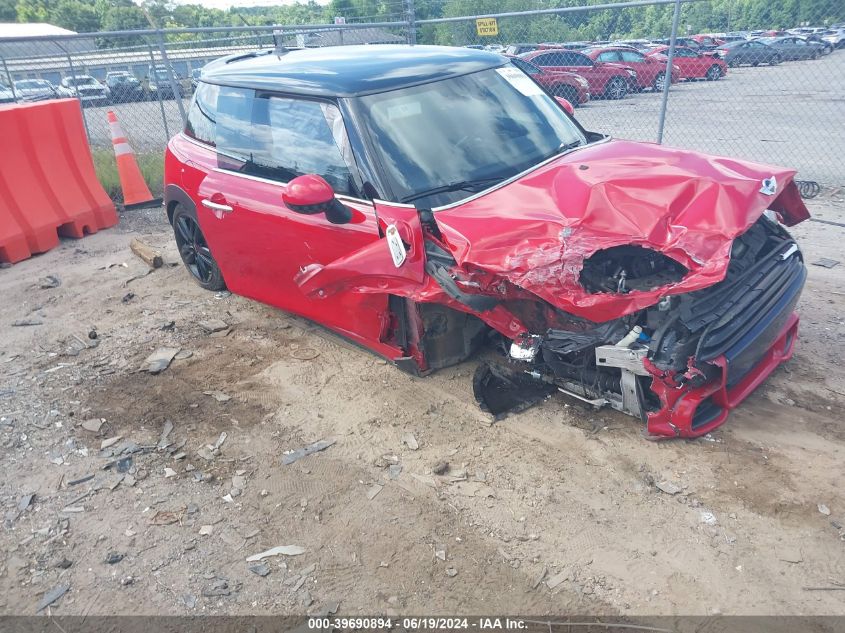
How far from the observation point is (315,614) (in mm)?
2682

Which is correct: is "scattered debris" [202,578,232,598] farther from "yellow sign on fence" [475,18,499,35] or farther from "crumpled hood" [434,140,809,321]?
"yellow sign on fence" [475,18,499,35]

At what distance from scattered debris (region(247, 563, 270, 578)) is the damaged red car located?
4.88 ft

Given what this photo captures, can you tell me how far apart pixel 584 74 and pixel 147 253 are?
1267cm

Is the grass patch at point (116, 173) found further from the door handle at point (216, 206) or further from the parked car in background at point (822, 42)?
the parked car in background at point (822, 42)

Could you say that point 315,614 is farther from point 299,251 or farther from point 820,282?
point 820,282

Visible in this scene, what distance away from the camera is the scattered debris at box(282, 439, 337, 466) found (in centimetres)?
367

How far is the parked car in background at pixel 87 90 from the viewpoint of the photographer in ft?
42.1

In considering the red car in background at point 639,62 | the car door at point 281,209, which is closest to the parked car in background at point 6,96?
the car door at point 281,209

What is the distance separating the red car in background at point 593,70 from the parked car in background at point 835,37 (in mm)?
8821

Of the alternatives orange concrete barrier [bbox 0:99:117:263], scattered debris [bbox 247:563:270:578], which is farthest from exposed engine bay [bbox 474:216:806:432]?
orange concrete barrier [bbox 0:99:117:263]

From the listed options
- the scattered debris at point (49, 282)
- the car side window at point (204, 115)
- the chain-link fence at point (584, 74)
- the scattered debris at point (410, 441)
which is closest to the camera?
the scattered debris at point (410, 441)

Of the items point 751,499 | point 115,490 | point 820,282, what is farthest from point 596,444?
point 820,282

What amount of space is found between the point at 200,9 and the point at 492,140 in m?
54.3

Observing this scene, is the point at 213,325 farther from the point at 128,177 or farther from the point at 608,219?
the point at 128,177
